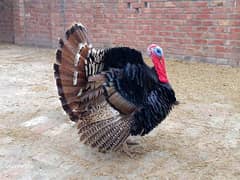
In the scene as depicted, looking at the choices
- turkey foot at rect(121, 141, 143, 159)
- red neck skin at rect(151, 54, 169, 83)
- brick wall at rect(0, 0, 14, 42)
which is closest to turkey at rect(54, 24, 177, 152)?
red neck skin at rect(151, 54, 169, 83)

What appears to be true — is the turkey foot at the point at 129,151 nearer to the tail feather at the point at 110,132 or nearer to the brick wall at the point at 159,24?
the tail feather at the point at 110,132

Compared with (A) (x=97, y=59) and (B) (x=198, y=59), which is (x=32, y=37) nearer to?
(B) (x=198, y=59)

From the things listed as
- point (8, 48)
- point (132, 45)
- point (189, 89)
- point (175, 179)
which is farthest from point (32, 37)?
point (175, 179)

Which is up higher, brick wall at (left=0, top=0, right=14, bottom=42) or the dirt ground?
brick wall at (left=0, top=0, right=14, bottom=42)

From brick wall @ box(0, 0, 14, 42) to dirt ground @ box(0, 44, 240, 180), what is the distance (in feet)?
16.2

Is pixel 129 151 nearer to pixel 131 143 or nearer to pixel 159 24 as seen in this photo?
pixel 131 143

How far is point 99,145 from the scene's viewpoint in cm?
238

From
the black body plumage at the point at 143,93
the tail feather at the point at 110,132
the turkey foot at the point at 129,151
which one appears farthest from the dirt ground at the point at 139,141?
the black body plumage at the point at 143,93

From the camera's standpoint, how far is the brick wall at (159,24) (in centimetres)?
537

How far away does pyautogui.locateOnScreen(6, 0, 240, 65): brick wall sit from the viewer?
17.6 feet

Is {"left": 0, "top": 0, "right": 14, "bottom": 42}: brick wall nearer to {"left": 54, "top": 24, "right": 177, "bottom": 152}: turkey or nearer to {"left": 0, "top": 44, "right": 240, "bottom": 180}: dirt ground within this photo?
{"left": 0, "top": 44, "right": 240, "bottom": 180}: dirt ground

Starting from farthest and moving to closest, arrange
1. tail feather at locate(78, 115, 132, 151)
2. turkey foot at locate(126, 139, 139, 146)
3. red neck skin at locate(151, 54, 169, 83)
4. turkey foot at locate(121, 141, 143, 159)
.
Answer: turkey foot at locate(126, 139, 139, 146) < turkey foot at locate(121, 141, 143, 159) < red neck skin at locate(151, 54, 169, 83) < tail feather at locate(78, 115, 132, 151)

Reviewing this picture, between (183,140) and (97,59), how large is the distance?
101 centimetres

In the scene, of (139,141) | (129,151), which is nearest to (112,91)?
(129,151)
